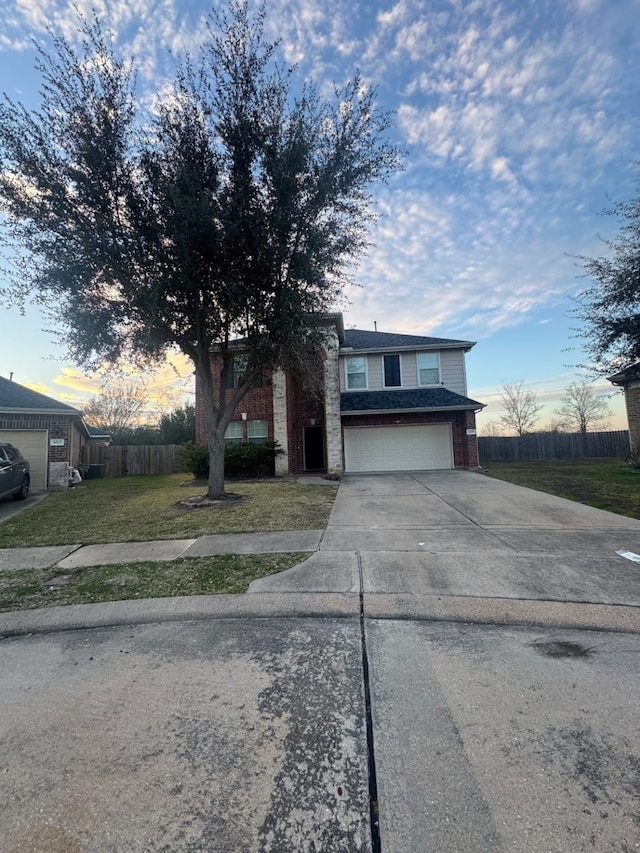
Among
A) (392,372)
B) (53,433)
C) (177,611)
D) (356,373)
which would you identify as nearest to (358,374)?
(356,373)

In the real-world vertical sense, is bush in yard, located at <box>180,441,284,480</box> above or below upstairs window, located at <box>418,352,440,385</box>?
below

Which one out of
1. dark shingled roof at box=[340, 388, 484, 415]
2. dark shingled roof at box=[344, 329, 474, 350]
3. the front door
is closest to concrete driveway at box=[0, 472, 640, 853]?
dark shingled roof at box=[340, 388, 484, 415]

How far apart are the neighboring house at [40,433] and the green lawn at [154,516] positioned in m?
1.74

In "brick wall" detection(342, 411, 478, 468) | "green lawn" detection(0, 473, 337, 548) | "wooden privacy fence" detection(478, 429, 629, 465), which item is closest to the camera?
"green lawn" detection(0, 473, 337, 548)

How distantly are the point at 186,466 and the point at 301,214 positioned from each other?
35.1ft

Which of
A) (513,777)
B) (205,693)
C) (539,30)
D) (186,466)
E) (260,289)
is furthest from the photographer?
(186,466)

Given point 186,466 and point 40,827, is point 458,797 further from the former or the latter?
point 186,466

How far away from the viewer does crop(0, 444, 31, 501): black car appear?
10.8 metres

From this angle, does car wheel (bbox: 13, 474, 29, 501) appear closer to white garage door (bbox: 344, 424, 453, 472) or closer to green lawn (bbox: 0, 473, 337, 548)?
green lawn (bbox: 0, 473, 337, 548)

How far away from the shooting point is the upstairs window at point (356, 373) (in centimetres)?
1883

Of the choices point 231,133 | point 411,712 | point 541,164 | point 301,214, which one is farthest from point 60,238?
point 541,164

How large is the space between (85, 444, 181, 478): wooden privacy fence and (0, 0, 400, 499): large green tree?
41.6 feet

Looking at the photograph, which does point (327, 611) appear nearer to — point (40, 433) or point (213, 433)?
point (213, 433)

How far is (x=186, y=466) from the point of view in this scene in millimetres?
16172
